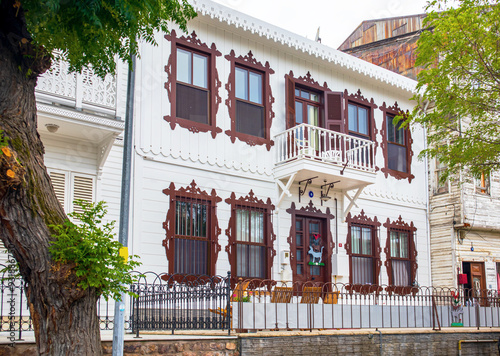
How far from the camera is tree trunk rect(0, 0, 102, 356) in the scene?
7453 millimetres

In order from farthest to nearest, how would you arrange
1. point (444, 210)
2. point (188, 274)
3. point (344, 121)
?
1. point (444, 210)
2. point (344, 121)
3. point (188, 274)

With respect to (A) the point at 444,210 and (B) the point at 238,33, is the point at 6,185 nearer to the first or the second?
(B) the point at 238,33

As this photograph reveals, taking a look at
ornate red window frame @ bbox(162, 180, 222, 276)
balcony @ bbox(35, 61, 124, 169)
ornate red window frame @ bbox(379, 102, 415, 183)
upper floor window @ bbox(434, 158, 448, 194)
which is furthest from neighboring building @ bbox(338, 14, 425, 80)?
balcony @ bbox(35, 61, 124, 169)

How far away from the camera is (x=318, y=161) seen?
53.4ft

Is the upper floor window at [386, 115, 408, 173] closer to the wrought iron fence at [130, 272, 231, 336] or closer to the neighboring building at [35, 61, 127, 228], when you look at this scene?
the neighboring building at [35, 61, 127, 228]

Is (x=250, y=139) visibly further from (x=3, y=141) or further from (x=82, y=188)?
(x=3, y=141)

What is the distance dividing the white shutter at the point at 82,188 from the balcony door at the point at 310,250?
6166mm

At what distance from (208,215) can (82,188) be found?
3.34m

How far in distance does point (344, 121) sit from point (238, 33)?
4.43 metres

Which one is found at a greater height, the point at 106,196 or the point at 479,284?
the point at 106,196

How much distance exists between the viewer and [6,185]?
23.3 ft

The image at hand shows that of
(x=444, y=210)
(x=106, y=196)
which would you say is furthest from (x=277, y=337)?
(x=444, y=210)

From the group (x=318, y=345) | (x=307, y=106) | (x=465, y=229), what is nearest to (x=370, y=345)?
(x=318, y=345)

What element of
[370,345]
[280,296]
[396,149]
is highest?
[396,149]
